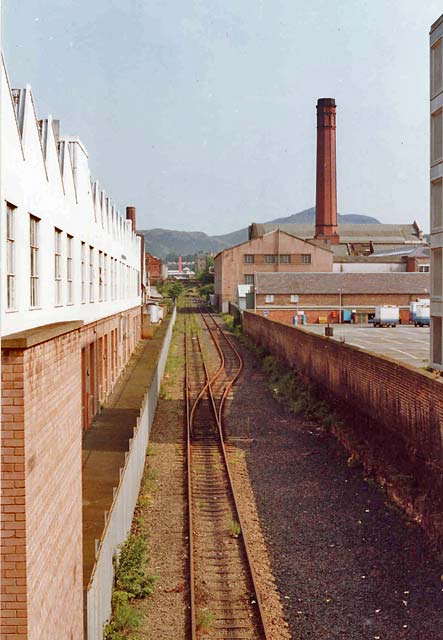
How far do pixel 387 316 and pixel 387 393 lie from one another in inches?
1383

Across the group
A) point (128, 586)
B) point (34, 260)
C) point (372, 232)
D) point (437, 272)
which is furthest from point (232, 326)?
point (372, 232)

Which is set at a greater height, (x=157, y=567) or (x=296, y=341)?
(x=296, y=341)

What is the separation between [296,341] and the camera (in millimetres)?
24797

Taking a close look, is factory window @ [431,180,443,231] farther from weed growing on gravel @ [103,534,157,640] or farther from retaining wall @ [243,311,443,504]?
weed growing on gravel @ [103,534,157,640]

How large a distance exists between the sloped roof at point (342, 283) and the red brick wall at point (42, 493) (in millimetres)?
47808

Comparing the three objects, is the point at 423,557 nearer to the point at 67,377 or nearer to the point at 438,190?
the point at 67,377

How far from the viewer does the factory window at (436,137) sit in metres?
19.8

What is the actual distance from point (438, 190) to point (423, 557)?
13.3m

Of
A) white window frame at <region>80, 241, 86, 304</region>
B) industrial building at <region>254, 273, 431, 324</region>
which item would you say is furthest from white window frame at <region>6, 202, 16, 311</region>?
industrial building at <region>254, 273, 431, 324</region>

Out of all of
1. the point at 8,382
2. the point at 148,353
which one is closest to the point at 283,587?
the point at 8,382

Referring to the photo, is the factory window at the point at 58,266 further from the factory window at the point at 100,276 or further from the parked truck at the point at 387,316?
the parked truck at the point at 387,316

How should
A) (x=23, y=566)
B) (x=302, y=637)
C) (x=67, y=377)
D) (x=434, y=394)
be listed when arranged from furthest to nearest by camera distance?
1. (x=434, y=394)
2. (x=302, y=637)
3. (x=67, y=377)
4. (x=23, y=566)

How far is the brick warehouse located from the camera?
4.29 meters

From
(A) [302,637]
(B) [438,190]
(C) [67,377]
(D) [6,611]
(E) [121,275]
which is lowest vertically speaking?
(A) [302,637]
